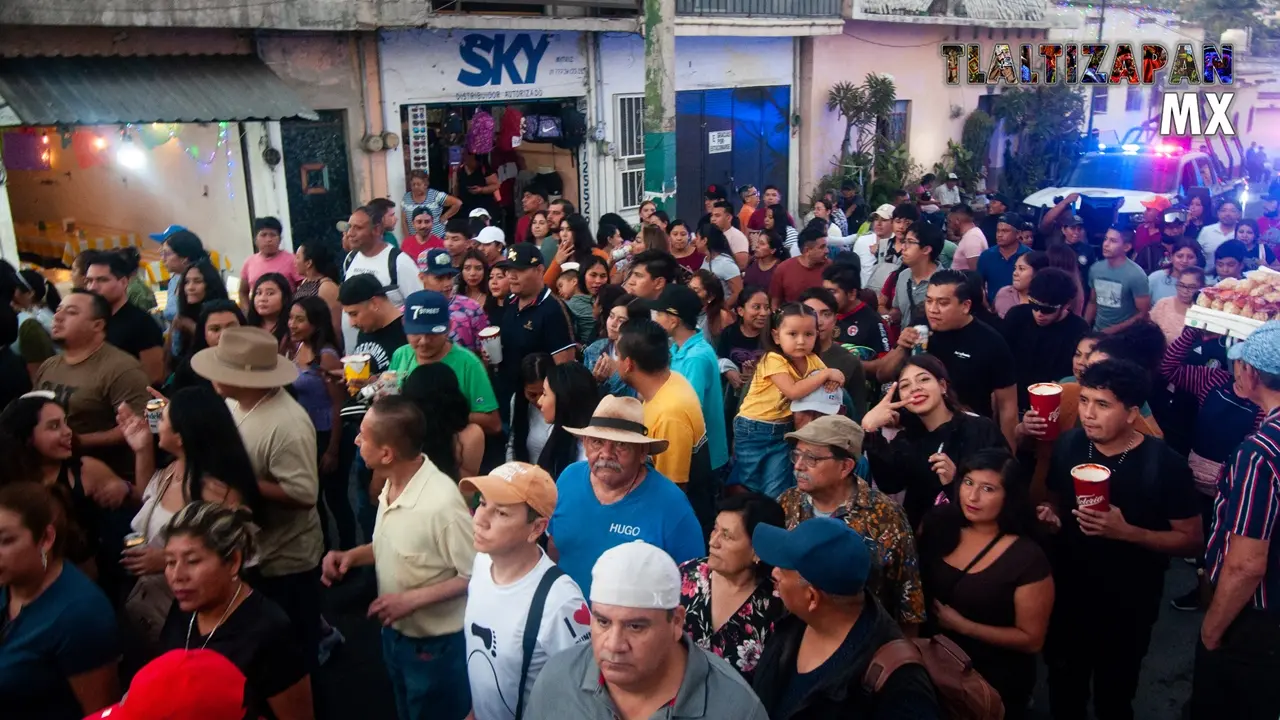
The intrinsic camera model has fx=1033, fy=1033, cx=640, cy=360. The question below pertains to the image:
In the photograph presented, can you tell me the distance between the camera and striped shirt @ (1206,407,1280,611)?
11.7 feet

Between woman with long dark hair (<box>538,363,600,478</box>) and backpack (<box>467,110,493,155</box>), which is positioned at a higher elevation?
backpack (<box>467,110,493,155</box>)

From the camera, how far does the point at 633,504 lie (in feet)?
13.2

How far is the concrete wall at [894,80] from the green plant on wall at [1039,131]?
977mm

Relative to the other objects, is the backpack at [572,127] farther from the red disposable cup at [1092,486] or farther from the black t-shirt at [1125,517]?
the red disposable cup at [1092,486]

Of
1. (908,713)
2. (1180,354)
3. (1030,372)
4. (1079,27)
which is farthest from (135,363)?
(1079,27)

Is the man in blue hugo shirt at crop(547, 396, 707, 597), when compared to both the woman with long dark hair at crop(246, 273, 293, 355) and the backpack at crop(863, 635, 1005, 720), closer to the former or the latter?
the backpack at crop(863, 635, 1005, 720)

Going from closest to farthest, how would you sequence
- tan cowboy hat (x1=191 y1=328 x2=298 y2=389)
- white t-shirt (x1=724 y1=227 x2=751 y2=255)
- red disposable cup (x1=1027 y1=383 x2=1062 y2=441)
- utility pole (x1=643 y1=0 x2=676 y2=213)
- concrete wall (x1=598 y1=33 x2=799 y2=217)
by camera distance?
1. tan cowboy hat (x1=191 y1=328 x2=298 y2=389)
2. red disposable cup (x1=1027 y1=383 x2=1062 y2=441)
3. white t-shirt (x1=724 y1=227 x2=751 y2=255)
4. utility pole (x1=643 y1=0 x2=676 y2=213)
5. concrete wall (x1=598 y1=33 x2=799 y2=217)

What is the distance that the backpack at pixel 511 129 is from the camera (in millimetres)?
13586

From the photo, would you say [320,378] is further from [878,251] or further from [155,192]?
[155,192]

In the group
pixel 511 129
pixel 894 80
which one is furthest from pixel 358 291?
pixel 894 80

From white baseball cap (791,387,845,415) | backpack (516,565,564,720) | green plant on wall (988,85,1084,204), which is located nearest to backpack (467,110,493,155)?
white baseball cap (791,387,845,415)

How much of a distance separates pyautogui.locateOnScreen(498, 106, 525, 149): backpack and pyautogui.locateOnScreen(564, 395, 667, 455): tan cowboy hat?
9.92 m

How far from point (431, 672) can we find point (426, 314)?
2084mm

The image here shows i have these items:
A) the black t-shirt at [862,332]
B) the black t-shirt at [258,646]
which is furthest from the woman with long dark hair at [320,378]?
the black t-shirt at [862,332]
